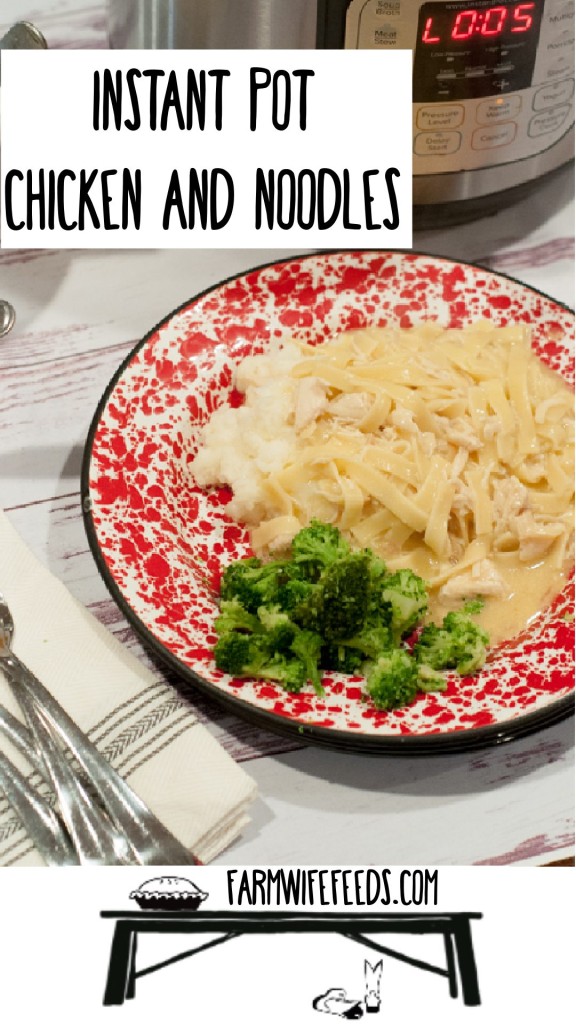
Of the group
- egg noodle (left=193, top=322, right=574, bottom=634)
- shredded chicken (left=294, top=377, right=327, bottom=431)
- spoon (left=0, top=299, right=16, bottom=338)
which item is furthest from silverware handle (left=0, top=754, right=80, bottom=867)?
spoon (left=0, top=299, right=16, bottom=338)

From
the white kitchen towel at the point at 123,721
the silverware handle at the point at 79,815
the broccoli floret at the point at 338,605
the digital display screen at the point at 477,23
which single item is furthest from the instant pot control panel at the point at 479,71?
the silverware handle at the point at 79,815

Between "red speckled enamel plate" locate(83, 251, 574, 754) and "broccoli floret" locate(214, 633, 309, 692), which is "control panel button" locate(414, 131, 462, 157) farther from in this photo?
"broccoli floret" locate(214, 633, 309, 692)

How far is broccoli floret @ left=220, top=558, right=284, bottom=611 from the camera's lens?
3.34 feet

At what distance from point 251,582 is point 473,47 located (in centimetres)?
72

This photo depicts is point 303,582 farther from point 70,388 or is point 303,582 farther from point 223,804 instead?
point 70,388

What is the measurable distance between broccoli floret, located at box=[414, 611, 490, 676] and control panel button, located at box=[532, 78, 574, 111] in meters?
0.76

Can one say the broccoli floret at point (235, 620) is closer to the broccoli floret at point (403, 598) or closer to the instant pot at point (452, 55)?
the broccoli floret at point (403, 598)

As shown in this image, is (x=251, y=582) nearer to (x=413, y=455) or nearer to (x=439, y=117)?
(x=413, y=455)

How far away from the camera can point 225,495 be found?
3.95 ft

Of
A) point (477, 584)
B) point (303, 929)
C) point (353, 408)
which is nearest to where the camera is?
point (303, 929)

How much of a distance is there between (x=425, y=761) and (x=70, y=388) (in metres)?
0.67

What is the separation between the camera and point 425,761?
100cm

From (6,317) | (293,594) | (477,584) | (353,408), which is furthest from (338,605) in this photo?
(6,317)

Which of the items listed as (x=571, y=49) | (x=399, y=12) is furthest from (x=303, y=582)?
(x=571, y=49)
